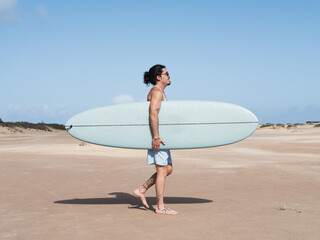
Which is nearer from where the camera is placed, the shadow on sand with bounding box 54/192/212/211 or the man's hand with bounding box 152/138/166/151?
the man's hand with bounding box 152/138/166/151

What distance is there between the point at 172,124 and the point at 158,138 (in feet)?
1.76

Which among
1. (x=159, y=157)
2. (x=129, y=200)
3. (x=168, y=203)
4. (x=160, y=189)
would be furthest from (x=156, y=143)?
(x=129, y=200)

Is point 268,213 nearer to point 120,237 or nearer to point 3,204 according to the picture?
point 120,237

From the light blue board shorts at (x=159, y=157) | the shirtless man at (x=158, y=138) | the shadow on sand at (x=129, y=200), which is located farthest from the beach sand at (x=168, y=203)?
the light blue board shorts at (x=159, y=157)

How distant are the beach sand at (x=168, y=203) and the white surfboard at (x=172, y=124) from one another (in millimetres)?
864

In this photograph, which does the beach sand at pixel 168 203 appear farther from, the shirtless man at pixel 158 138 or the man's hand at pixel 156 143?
the man's hand at pixel 156 143

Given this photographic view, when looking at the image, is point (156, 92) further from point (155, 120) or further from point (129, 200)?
point (129, 200)

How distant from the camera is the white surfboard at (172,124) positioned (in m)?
5.41

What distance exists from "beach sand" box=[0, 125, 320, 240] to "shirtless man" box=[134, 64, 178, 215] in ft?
0.79

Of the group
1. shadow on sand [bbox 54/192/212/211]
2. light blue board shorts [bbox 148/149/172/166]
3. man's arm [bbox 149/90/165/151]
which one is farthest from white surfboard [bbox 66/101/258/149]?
shadow on sand [bbox 54/192/212/211]

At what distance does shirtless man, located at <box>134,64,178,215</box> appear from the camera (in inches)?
194

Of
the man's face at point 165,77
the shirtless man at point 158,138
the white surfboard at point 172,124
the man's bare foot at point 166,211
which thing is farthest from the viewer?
the white surfboard at point 172,124

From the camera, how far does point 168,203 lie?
568 centimetres

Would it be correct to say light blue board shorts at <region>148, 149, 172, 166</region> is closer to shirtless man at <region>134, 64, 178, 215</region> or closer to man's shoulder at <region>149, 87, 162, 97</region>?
shirtless man at <region>134, 64, 178, 215</region>
